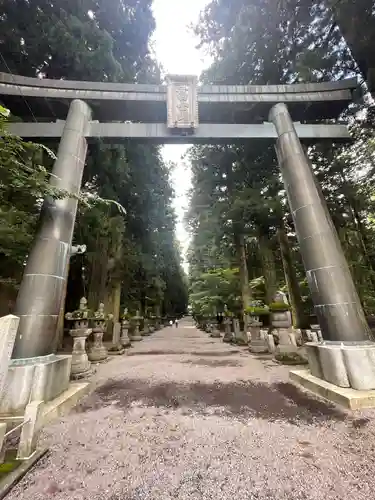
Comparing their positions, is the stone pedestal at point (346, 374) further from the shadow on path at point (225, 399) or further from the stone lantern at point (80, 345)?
the stone lantern at point (80, 345)

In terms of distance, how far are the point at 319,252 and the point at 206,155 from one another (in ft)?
35.4

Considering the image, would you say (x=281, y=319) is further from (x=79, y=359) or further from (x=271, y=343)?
(x=79, y=359)

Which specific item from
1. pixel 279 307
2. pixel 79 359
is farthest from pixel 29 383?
pixel 279 307

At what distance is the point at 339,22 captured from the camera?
7.00 m

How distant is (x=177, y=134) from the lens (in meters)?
5.91

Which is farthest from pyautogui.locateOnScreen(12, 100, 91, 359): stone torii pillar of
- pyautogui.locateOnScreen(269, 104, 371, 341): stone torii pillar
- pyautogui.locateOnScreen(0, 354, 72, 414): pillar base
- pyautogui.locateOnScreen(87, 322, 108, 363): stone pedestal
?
pyautogui.locateOnScreen(269, 104, 371, 341): stone torii pillar

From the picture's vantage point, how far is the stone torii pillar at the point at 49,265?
3.87m

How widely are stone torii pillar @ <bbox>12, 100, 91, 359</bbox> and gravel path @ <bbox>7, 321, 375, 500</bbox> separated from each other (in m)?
1.35

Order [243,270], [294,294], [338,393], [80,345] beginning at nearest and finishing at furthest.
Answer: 1. [338,393]
2. [80,345]
3. [294,294]
4. [243,270]

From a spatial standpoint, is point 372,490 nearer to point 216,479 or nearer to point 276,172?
point 216,479

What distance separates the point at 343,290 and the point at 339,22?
27.1 feet

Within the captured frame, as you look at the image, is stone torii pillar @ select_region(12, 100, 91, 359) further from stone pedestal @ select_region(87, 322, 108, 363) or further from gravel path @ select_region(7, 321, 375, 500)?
stone pedestal @ select_region(87, 322, 108, 363)

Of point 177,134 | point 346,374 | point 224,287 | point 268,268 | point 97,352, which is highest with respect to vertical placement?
point 177,134

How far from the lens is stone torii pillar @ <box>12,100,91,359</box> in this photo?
3.87 m
